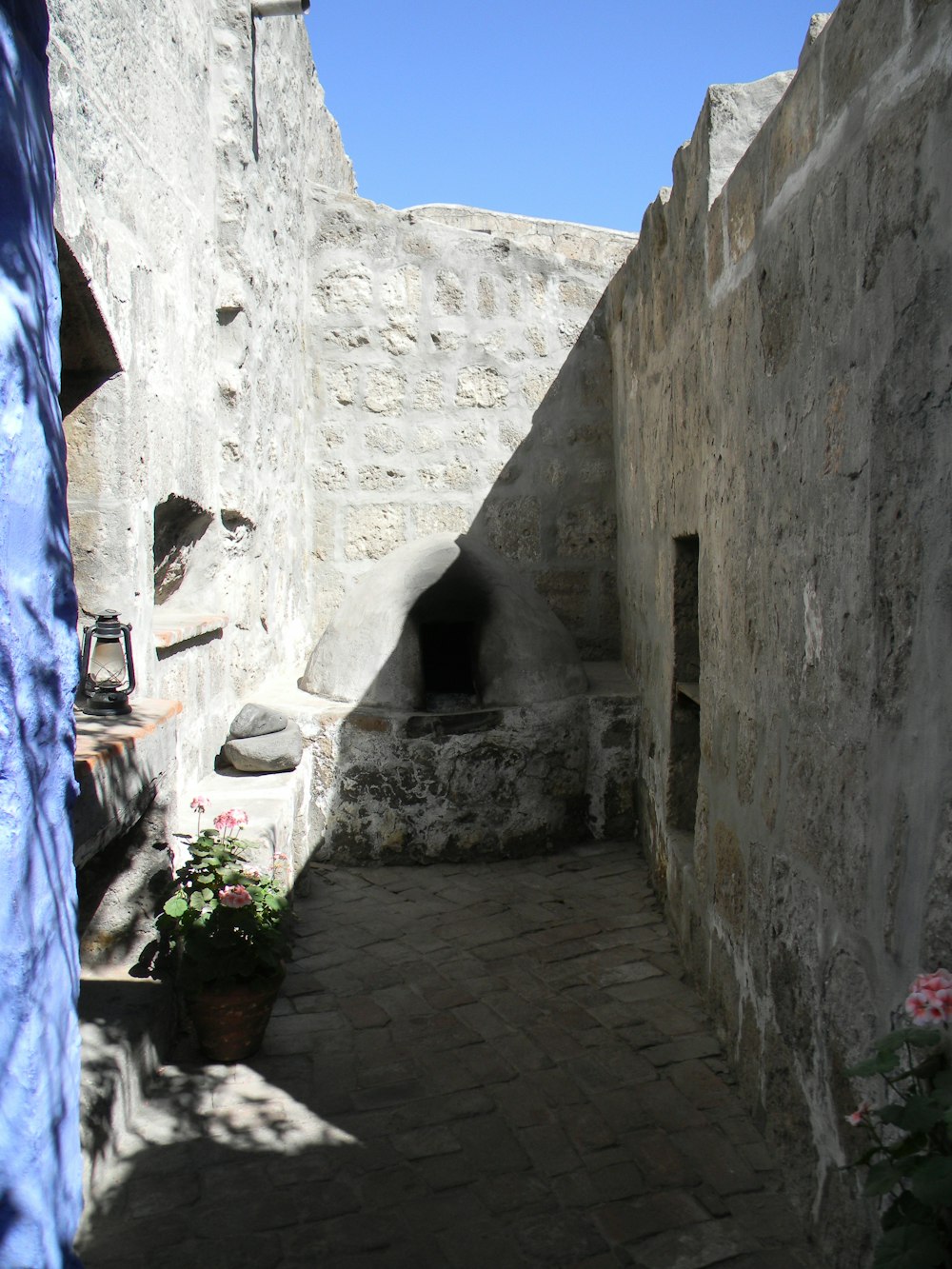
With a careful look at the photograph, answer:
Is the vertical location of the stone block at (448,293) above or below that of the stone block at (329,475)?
above

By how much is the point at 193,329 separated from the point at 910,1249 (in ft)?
12.9

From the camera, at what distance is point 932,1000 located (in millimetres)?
1539

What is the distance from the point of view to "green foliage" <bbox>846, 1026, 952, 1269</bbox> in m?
1.51

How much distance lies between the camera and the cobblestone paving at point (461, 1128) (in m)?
2.36

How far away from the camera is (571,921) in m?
4.34

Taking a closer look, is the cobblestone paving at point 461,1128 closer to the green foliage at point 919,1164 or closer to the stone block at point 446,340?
the green foliage at point 919,1164

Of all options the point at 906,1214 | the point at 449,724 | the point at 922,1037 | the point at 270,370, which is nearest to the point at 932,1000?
the point at 922,1037

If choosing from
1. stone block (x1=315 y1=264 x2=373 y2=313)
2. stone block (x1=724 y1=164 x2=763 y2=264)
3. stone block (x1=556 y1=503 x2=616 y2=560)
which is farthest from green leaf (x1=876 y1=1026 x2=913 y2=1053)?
stone block (x1=315 y1=264 x2=373 y2=313)

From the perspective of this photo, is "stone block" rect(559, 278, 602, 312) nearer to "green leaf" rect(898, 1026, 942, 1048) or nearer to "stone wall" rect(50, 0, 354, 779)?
"stone wall" rect(50, 0, 354, 779)

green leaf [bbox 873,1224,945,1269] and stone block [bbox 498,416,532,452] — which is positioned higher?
stone block [bbox 498,416,532,452]

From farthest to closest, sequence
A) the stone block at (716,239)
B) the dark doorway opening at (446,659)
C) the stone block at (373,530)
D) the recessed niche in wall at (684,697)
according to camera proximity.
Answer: the stone block at (373,530) → the dark doorway opening at (446,659) → the recessed niche in wall at (684,697) → the stone block at (716,239)

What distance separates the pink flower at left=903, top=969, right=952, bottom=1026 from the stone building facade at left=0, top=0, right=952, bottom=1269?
131 millimetres

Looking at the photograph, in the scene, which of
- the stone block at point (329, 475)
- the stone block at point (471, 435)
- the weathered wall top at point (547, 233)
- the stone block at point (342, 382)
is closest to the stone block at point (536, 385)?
the stone block at point (471, 435)

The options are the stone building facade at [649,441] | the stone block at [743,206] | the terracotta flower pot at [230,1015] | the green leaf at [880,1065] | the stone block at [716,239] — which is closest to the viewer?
the green leaf at [880,1065]
